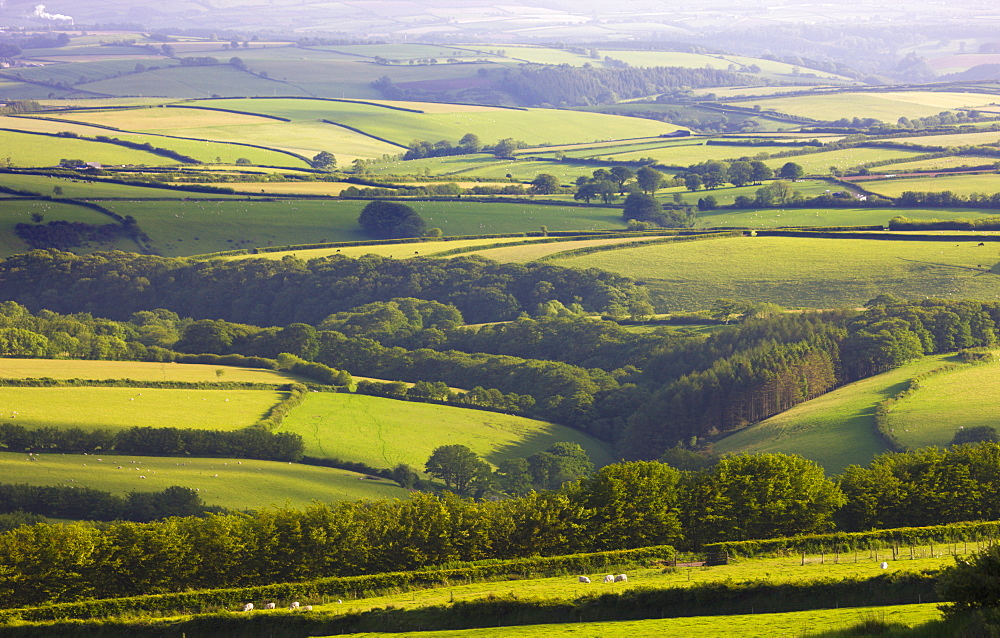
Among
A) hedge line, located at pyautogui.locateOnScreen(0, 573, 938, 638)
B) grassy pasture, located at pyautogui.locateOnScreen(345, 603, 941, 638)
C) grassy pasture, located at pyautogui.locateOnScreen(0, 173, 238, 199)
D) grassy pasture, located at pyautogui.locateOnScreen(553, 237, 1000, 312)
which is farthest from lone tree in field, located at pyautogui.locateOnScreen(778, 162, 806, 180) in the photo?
grassy pasture, located at pyautogui.locateOnScreen(345, 603, 941, 638)

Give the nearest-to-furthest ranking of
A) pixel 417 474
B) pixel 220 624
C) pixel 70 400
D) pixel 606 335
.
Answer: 1. pixel 220 624
2. pixel 417 474
3. pixel 70 400
4. pixel 606 335

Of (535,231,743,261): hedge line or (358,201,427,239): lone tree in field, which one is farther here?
(358,201,427,239): lone tree in field

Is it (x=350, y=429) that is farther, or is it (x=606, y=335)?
(x=606, y=335)

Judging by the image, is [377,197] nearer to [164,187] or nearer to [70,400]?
[164,187]

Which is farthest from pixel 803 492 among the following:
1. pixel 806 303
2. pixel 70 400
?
pixel 806 303

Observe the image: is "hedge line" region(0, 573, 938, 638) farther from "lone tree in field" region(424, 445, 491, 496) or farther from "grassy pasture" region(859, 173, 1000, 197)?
"grassy pasture" region(859, 173, 1000, 197)

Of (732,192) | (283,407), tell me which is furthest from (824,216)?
(283,407)

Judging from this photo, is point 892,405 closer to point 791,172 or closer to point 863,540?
point 863,540

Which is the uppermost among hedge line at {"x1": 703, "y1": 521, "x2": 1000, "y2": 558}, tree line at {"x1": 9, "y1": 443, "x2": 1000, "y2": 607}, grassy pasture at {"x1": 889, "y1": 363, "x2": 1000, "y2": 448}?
hedge line at {"x1": 703, "y1": 521, "x2": 1000, "y2": 558}
